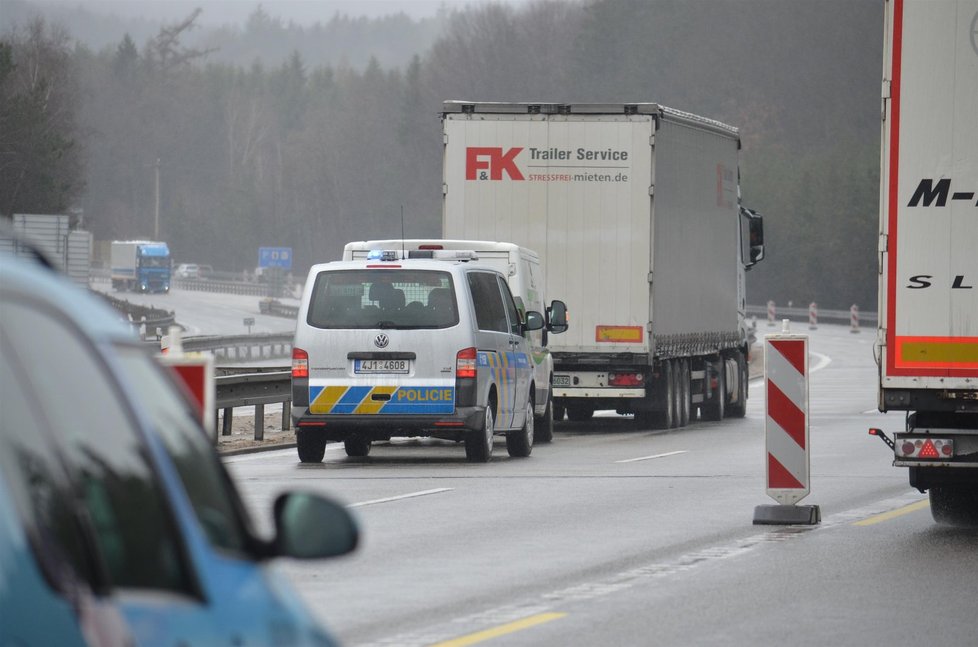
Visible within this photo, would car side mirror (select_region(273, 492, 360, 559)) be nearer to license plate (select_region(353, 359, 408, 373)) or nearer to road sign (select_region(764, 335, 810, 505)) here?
road sign (select_region(764, 335, 810, 505))

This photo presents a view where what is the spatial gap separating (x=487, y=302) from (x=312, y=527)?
1576 centimetres

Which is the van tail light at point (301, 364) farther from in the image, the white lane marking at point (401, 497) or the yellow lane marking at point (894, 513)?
the yellow lane marking at point (894, 513)

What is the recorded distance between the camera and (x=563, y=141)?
2489 cm

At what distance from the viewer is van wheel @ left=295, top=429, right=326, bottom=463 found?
62.4ft

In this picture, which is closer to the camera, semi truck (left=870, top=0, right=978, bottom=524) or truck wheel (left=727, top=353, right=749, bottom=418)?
semi truck (left=870, top=0, right=978, bottom=524)

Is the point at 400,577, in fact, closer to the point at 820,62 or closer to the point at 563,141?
the point at 563,141

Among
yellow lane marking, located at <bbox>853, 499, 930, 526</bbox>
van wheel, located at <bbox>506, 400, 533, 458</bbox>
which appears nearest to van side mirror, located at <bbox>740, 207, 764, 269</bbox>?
van wheel, located at <bbox>506, 400, 533, 458</bbox>

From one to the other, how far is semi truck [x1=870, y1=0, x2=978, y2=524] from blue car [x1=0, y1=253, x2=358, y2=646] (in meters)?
9.45

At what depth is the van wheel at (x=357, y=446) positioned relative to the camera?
67.4 feet

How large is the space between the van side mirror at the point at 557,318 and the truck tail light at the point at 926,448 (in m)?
9.88

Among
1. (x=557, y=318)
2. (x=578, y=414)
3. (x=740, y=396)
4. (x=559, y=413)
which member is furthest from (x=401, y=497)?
(x=740, y=396)

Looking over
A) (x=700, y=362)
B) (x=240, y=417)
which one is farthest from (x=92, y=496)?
(x=240, y=417)

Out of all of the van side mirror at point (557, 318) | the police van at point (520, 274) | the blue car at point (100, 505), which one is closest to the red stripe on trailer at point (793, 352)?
the police van at point (520, 274)

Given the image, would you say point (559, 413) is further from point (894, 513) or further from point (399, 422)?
point (894, 513)
